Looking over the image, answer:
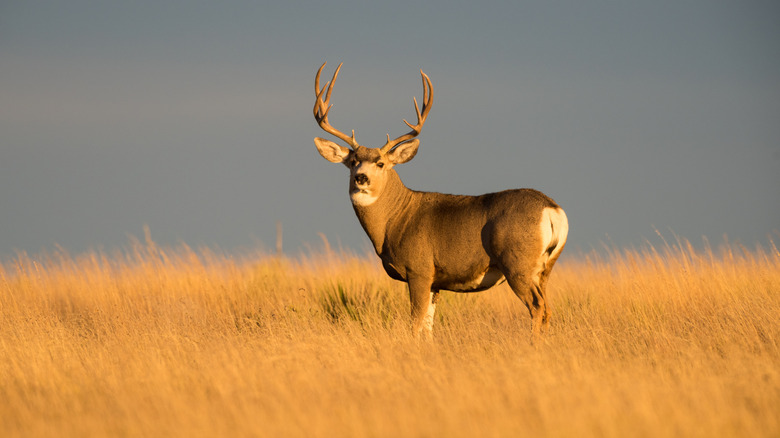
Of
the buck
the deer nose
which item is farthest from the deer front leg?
the deer nose

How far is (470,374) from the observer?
23.6 feet

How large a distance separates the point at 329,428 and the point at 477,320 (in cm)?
549

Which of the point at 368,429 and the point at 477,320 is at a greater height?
the point at 368,429

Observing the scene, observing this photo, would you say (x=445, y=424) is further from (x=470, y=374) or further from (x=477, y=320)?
(x=477, y=320)

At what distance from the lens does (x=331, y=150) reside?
10180 mm

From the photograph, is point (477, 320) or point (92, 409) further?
point (477, 320)

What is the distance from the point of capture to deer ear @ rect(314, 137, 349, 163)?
10.1 m

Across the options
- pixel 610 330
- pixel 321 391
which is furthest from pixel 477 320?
pixel 321 391

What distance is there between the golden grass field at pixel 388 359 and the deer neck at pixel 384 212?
3.60ft

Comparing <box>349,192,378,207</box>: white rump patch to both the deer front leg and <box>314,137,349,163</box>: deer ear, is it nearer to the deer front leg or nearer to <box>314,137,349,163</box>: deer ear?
<box>314,137,349,163</box>: deer ear

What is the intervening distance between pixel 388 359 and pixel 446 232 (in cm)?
214

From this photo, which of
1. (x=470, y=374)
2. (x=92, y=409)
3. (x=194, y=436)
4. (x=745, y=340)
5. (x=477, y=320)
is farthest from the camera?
(x=477, y=320)

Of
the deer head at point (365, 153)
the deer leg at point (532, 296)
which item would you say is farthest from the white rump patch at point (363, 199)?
the deer leg at point (532, 296)

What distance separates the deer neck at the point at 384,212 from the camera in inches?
386
